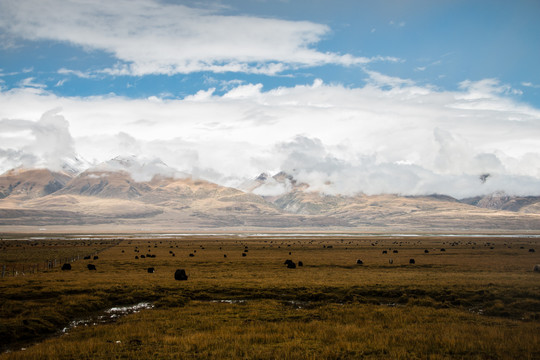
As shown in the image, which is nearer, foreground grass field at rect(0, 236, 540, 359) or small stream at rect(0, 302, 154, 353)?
foreground grass field at rect(0, 236, 540, 359)

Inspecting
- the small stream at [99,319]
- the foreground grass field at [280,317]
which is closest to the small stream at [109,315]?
the small stream at [99,319]

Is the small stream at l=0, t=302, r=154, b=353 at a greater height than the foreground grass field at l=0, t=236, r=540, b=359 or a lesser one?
lesser

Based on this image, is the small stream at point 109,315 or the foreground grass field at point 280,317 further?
the small stream at point 109,315

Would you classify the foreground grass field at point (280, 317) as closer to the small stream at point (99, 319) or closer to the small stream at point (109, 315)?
the small stream at point (99, 319)

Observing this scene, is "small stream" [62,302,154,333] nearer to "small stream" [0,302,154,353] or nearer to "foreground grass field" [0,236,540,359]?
"small stream" [0,302,154,353]

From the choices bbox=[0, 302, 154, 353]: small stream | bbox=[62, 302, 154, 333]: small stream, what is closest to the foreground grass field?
bbox=[0, 302, 154, 353]: small stream

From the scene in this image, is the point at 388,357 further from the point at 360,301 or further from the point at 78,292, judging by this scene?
the point at 78,292

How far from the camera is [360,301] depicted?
25844mm

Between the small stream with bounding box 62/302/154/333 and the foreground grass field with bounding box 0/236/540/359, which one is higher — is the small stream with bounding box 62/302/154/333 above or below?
below

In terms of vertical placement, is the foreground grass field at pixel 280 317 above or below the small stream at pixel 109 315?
above

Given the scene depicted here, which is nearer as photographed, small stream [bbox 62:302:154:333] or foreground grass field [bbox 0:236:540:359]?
foreground grass field [bbox 0:236:540:359]

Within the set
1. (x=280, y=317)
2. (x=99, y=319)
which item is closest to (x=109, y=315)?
(x=99, y=319)

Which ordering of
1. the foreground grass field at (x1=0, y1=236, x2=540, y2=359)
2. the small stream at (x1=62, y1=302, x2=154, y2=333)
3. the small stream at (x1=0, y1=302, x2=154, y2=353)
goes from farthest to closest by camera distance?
the small stream at (x1=62, y1=302, x2=154, y2=333)
the small stream at (x1=0, y1=302, x2=154, y2=353)
the foreground grass field at (x1=0, y1=236, x2=540, y2=359)

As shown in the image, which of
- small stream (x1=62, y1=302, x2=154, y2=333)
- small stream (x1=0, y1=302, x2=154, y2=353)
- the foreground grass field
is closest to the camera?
the foreground grass field
